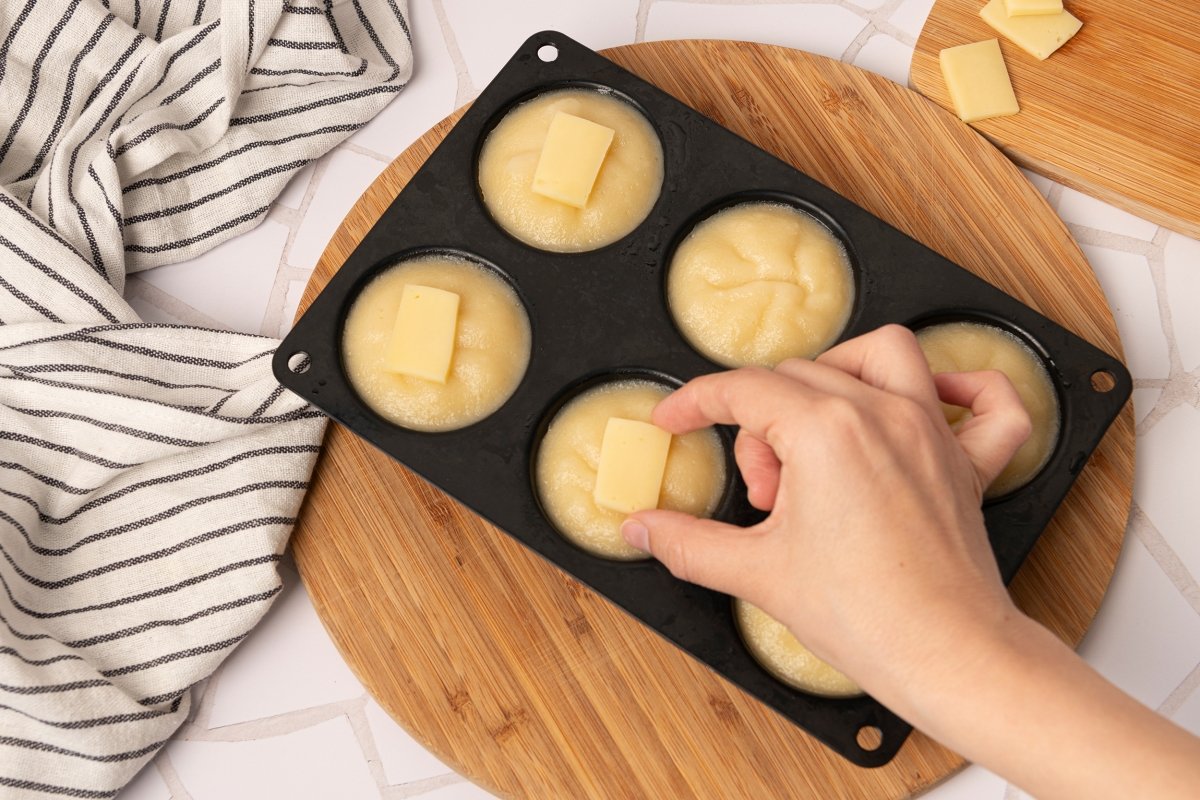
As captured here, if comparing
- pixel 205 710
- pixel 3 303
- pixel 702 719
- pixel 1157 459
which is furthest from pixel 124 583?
Answer: pixel 1157 459

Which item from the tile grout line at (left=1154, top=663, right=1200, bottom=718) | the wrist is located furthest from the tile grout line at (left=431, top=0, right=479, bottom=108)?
the tile grout line at (left=1154, top=663, right=1200, bottom=718)

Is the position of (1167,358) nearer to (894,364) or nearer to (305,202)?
(894,364)

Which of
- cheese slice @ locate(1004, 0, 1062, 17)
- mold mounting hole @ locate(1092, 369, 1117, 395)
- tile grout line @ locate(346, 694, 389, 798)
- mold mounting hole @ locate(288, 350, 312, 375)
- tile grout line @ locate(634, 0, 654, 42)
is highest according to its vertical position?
cheese slice @ locate(1004, 0, 1062, 17)

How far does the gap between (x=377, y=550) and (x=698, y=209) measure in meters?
0.94

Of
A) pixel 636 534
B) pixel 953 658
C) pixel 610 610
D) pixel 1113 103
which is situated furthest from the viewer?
pixel 1113 103

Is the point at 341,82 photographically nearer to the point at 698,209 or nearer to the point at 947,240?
the point at 698,209

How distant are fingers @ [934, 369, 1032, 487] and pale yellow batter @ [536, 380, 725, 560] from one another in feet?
1.58

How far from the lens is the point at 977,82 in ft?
7.75

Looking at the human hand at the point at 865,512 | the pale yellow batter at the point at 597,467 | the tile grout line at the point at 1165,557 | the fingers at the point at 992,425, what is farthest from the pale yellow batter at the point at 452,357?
the tile grout line at the point at 1165,557

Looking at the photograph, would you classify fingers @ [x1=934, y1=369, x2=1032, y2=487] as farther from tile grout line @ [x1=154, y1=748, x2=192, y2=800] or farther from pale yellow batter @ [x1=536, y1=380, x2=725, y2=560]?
tile grout line @ [x1=154, y1=748, x2=192, y2=800]

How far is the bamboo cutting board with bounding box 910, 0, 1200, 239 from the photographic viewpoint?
2330 mm

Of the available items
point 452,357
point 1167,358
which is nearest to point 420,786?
point 452,357

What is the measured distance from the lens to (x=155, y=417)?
2.16m

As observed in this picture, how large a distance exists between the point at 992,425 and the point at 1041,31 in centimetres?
120
